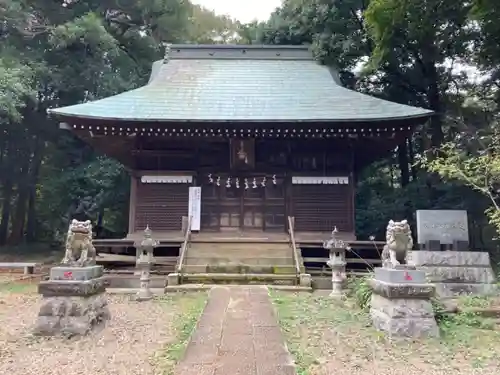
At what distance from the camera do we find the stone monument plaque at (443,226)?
948 cm

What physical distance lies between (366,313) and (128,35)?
1803 centimetres

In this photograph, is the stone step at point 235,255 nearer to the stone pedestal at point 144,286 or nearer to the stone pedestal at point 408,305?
the stone pedestal at point 144,286

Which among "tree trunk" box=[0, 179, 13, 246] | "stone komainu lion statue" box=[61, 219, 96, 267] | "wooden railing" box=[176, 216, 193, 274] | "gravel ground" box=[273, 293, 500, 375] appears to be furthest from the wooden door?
"tree trunk" box=[0, 179, 13, 246]

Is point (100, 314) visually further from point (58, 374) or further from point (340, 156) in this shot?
point (340, 156)

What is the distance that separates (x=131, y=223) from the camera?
471 inches

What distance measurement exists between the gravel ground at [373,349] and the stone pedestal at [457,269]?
11.4 feet

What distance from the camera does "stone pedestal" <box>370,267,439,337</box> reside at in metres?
4.77

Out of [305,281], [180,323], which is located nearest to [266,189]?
[305,281]

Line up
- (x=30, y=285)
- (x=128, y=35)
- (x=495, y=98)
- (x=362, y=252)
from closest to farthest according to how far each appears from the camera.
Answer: (x=30, y=285)
(x=362, y=252)
(x=495, y=98)
(x=128, y=35)

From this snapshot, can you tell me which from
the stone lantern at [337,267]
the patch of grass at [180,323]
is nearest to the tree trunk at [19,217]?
the patch of grass at [180,323]

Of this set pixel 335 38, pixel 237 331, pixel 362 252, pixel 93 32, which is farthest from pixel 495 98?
pixel 93 32

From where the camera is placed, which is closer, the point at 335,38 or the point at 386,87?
the point at 335,38

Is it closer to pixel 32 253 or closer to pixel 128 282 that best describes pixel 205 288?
pixel 128 282

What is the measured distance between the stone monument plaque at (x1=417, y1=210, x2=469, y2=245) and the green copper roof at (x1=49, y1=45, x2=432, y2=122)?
2.54m
